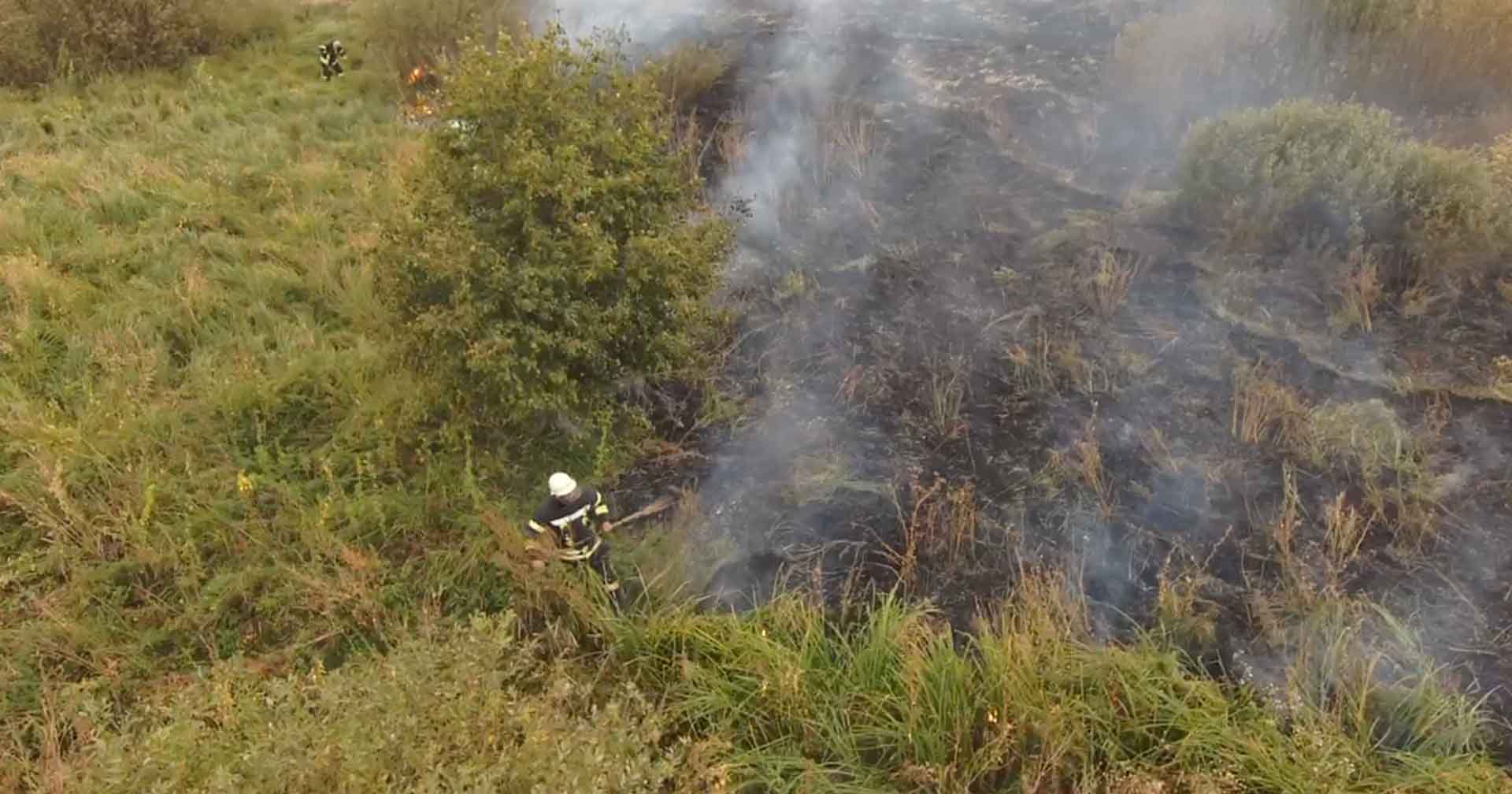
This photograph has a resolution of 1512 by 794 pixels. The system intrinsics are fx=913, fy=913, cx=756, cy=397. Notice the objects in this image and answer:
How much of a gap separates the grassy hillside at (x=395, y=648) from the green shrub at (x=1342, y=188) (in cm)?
296

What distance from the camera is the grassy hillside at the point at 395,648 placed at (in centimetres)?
338

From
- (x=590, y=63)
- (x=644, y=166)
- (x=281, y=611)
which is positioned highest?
(x=590, y=63)

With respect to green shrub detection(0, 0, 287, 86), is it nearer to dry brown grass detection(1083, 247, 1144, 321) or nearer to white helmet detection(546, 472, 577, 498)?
white helmet detection(546, 472, 577, 498)

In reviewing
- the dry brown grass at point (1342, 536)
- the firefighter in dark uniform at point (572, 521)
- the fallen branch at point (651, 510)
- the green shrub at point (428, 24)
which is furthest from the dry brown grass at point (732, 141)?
the dry brown grass at point (1342, 536)

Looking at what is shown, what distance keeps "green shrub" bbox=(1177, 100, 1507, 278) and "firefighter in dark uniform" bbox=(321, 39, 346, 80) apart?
8344 millimetres

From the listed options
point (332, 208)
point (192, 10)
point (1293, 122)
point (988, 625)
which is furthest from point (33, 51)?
point (1293, 122)

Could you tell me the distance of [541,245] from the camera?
15.1ft

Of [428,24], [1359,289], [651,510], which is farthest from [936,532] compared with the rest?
[428,24]

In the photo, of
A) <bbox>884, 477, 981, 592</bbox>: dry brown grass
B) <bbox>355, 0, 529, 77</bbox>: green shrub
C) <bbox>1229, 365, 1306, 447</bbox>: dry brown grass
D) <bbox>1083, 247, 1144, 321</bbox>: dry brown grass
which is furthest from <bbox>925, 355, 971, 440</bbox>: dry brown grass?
<bbox>355, 0, 529, 77</bbox>: green shrub

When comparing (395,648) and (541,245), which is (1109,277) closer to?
(541,245)

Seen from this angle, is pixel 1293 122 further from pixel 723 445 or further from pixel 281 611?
pixel 281 611

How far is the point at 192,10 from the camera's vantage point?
9906 millimetres

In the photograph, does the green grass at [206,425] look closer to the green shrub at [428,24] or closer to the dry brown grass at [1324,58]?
the green shrub at [428,24]

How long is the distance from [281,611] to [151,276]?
3566mm
